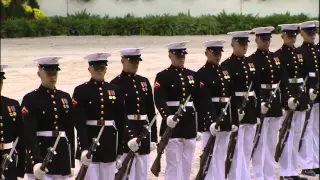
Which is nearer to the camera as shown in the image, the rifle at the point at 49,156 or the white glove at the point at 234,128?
the rifle at the point at 49,156

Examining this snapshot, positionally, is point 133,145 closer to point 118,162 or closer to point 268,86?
point 118,162

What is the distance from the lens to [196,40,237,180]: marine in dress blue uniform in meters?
8.55

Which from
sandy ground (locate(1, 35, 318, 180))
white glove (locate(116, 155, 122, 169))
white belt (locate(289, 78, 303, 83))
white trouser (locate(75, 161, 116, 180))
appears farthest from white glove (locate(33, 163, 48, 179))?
sandy ground (locate(1, 35, 318, 180))

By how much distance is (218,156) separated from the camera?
28.4 ft

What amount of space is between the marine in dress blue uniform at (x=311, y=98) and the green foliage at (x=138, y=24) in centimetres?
1368

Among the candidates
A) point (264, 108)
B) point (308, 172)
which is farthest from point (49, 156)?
point (308, 172)

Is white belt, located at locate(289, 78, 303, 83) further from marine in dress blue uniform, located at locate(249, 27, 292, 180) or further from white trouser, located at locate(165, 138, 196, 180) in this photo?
white trouser, located at locate(165, 138, 196, 180)

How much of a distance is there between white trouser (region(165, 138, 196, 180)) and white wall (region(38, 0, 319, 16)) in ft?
55.6

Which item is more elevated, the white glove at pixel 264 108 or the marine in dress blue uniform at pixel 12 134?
the marine in dress blue uniform at pixel 12 134

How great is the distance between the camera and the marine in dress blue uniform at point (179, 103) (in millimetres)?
8281

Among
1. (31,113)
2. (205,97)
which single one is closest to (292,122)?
(205,97)

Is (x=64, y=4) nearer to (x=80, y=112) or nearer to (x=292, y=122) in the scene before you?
(x=292, y=122)

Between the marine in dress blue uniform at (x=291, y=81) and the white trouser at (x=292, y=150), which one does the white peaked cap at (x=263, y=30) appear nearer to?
the marine in dress blue uniform at (x=291, y=81)

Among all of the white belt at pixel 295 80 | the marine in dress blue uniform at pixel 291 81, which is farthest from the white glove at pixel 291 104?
the white belt at pixel 295 80
